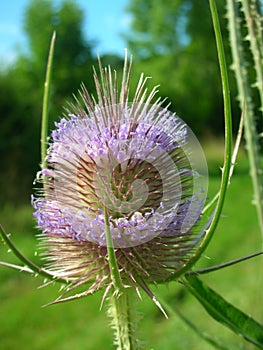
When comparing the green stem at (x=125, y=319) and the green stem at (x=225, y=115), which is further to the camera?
the green stem at (x=125, y=319)

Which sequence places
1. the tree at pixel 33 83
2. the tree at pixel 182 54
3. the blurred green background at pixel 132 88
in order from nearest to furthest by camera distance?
1. the blurred green background at pixel 132 88
2. the tree at pixel 33 83
3. the tree at pixel 182 54

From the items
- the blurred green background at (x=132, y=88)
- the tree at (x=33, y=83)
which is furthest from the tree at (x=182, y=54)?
the tree at (x=33, y=83)

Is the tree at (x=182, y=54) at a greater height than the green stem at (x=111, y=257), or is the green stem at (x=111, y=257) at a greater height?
the tree at (x=182, y=54)

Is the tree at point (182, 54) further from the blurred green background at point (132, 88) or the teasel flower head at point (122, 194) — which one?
the teasel flower head at point (122, 194)

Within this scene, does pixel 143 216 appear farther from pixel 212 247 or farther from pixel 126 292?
pixel 212 247

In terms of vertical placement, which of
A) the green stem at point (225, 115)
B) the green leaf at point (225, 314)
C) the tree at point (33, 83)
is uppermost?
the tree at point (33, 83)

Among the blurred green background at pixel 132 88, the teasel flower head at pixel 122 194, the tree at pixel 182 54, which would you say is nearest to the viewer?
the teasel flower head at pixel 122 194

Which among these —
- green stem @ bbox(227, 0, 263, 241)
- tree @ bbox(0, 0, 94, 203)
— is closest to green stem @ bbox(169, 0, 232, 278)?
green stem @ bbox(227, 0, 263, 241)
